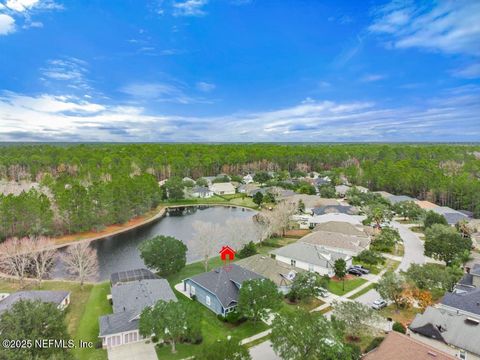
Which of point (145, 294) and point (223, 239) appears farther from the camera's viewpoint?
point (223, 239)

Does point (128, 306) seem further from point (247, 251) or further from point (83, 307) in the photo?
point (247, 251)

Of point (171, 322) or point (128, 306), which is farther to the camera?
point (128, 306)

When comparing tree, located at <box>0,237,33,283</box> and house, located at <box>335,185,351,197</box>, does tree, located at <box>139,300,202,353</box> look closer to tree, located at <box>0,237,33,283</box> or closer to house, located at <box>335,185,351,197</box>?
tree, located at <box>0,237,33,283</box>

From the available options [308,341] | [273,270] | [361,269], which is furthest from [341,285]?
[308,341]

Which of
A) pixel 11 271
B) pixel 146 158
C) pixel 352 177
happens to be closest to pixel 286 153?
pixel 352 177

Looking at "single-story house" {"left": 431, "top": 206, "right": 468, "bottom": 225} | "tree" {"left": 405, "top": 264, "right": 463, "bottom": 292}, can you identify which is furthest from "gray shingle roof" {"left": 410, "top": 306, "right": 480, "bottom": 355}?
"single-story house" {"left": 431, "top": 206, "right": 468, "bottom": 225}

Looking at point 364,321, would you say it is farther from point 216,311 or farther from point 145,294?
point 145,294
